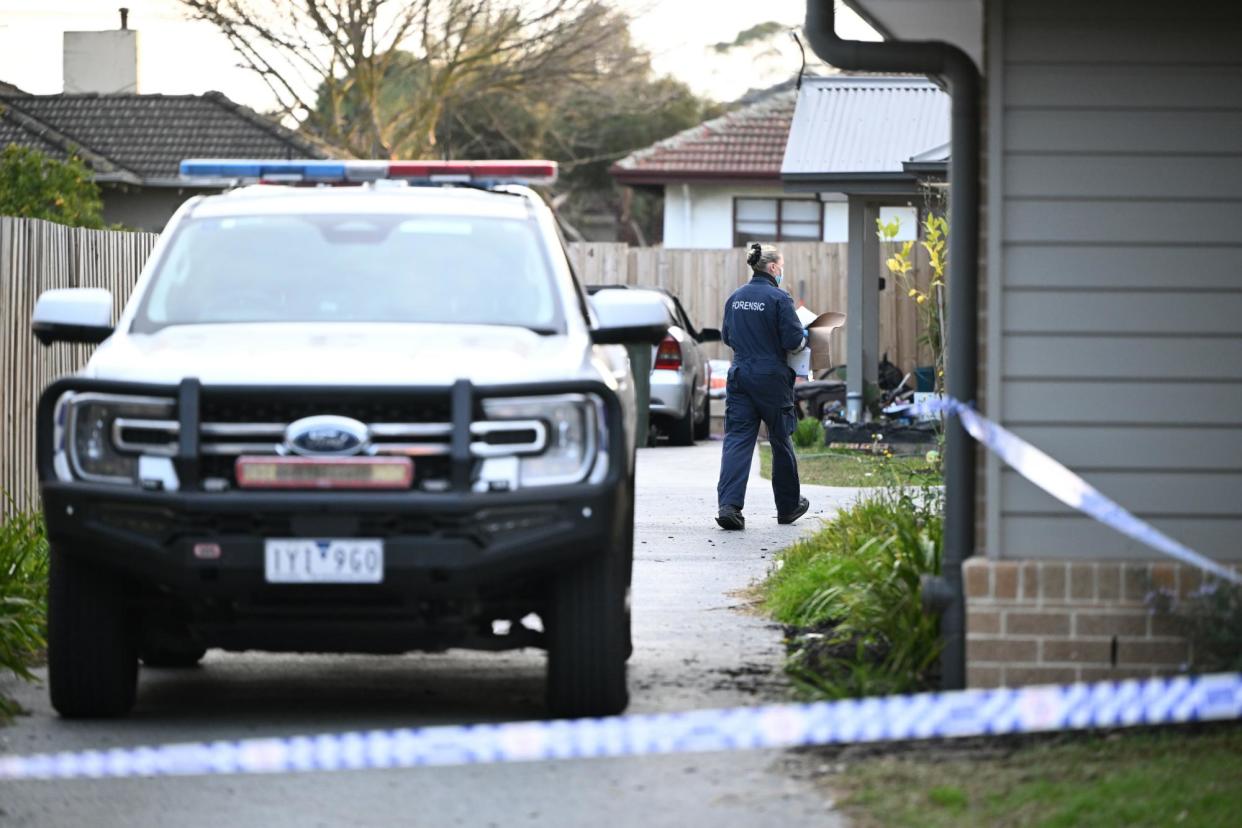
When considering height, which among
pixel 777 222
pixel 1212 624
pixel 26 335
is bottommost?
pixel 1212 624

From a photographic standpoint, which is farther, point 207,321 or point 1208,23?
point 207,321

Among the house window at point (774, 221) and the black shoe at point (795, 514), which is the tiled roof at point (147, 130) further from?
the black shoe at point (795, 514)

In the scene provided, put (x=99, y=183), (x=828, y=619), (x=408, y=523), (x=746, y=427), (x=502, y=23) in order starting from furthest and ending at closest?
(x=502, y=23), (x=99, y=183), (x=746, y=427), (x=828, y=619), (x=408, y=523)

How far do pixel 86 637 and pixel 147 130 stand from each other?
31079 millimetres

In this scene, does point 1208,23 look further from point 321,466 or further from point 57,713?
point 57,713

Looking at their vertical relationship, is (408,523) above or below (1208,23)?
below

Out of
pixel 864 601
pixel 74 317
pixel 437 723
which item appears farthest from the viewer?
pixel 864 601

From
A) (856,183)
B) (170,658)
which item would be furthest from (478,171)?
(856,183)

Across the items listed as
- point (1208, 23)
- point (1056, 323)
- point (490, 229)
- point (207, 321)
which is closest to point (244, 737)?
point (207, 321)

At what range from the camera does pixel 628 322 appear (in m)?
7.89

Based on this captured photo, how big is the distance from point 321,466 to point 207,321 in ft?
3.96

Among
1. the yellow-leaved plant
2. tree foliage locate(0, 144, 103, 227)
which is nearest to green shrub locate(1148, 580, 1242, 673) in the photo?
the yellow-leaved plant

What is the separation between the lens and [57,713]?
7.50 metres

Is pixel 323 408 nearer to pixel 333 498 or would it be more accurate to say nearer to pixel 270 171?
pixel 333 498
